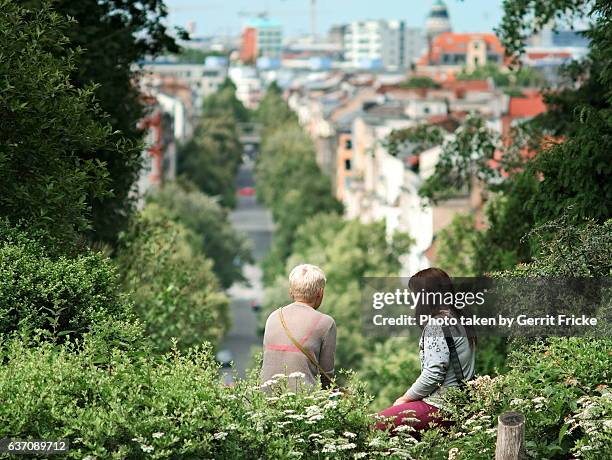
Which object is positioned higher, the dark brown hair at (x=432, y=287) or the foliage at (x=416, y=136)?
the dark brown hair at (x=432, y=287)

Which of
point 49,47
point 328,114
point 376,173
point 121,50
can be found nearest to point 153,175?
point 376,173

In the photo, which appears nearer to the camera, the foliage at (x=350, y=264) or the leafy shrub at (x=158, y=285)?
the leafy shrub at (x=158, y=285)

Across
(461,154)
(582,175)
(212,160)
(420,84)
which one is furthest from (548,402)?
(420,84)

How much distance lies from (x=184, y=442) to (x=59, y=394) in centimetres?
82

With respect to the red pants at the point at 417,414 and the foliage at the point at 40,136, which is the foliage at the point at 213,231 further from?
the red pants at the point at 417,414

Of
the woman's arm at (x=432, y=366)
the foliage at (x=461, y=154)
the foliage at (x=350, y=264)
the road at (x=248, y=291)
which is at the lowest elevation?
the road at (x=248, y=291)

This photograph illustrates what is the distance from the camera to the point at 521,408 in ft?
33.5

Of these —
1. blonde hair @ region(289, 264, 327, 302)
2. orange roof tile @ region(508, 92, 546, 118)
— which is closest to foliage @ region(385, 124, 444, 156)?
blonde hair @ region(289, 264, 327, 302)

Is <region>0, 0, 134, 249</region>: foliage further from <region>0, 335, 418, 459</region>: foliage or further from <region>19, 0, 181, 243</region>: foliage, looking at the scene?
<region>19, 0, 181, 243</region>: foliage

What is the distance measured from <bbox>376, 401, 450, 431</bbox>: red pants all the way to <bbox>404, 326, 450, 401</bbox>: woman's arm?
0.26 ft

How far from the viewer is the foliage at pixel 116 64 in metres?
22.2

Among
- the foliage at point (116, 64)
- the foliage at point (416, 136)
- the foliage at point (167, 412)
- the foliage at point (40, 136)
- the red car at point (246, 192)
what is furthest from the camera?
the red car at point (246, 192)

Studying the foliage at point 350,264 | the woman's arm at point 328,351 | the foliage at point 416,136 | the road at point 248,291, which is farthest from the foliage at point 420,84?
the woman's arm at point 328,351

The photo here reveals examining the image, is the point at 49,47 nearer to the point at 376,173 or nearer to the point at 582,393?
the point at 582,393
